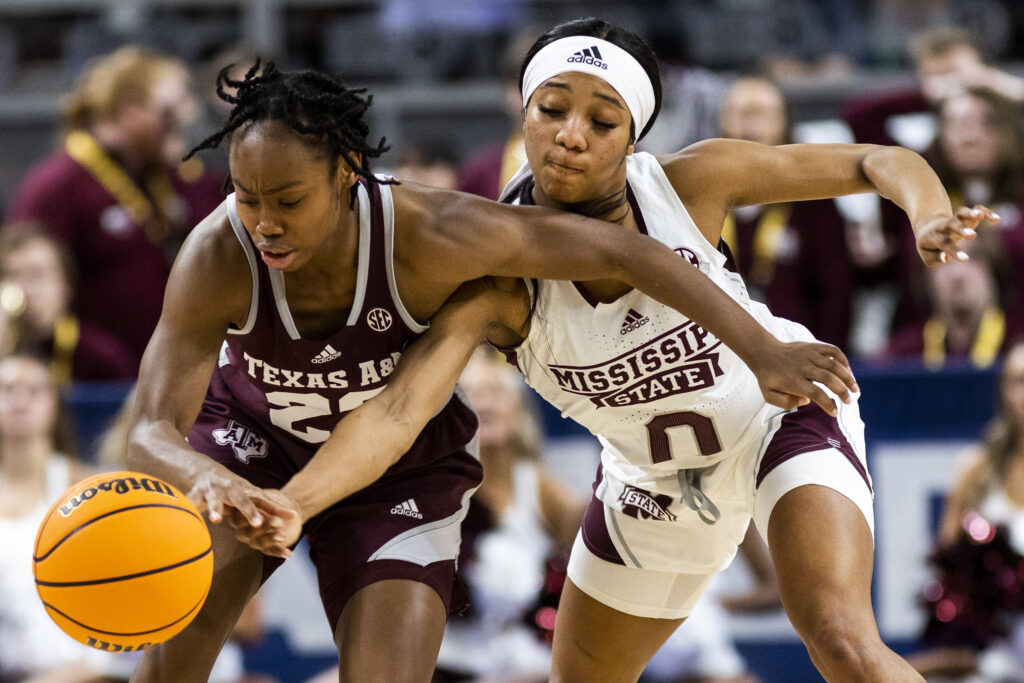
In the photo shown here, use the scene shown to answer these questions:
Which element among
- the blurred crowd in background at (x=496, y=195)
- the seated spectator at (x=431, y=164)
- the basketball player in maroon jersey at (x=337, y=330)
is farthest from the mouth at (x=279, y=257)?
the seated spectator at (x=431, y=164)

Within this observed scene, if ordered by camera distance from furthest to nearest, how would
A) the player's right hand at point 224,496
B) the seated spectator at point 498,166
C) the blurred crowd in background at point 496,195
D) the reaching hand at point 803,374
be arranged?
the seated spectator at point 498,166
the blurred crowd in background at point 496,195
the reaching hand at point 803,374
the player's right hand at point 224,496

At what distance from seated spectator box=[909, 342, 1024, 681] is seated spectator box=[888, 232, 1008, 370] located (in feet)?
1.28

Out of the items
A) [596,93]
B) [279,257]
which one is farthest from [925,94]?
[279,257]

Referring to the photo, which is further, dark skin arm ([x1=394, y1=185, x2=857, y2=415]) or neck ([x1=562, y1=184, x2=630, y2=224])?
neck ([x1=562, y1=184, x2=630, y2=224])

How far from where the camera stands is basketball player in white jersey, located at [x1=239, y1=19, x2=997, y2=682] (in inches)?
134

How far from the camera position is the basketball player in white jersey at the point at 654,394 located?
134 inches

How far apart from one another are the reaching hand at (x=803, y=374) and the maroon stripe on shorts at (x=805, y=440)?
336mm

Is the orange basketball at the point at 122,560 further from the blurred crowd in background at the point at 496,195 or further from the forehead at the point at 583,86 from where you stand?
the blurred crowd in background at the point at 496,195

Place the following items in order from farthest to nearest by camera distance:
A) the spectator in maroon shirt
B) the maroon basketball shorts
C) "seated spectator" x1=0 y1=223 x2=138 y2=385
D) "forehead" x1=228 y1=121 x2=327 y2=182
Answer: the spectator in maroon shirt < "seated spectator" x1=0 y1=223 x2=138 y2=385 < the maroon basketball shorts < "forehead" x1=228 y1=121 x2=327 y2=182

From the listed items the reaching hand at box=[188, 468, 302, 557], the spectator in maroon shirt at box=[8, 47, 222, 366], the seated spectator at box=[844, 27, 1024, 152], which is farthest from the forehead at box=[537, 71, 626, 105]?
the seated spectator at box=[844, 27, 1024, 152]

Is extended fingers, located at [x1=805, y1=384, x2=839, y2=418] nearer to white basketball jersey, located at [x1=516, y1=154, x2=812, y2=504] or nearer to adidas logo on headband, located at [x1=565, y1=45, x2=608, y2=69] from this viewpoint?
white basketball jersey, located at [x1=516, y1=154, x2=812, y2=504]

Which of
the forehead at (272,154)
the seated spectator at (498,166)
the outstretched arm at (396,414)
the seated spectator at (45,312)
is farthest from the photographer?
the seated spectator at (498,166)

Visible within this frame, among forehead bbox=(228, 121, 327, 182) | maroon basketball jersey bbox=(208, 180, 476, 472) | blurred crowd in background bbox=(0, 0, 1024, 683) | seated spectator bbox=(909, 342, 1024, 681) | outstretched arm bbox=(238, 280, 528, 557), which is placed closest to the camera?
outstretched arm bbox=(238, 280, 528, 557)

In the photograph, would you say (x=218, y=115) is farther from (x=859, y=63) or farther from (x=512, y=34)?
(x=859, y=63)
